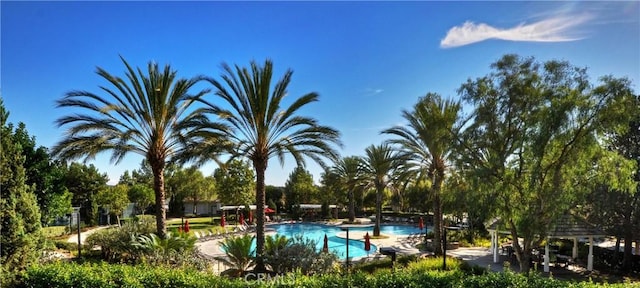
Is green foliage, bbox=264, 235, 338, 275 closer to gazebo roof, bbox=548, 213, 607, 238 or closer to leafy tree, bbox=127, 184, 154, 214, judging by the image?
gazebo roof, bbox=548, 213, 607, 238

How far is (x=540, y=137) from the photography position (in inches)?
466

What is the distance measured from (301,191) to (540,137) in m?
36.9

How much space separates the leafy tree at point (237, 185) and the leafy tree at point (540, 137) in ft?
92.5

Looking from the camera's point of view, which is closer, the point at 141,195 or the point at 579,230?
the point at 579,230

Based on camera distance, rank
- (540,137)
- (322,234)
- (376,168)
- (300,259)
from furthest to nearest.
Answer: (322,234) → (376,168) → (300,259) → (540,137)

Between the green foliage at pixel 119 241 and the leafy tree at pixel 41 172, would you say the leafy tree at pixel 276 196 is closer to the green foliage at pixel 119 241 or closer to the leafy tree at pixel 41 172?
the leafy tree at pixel 41 172

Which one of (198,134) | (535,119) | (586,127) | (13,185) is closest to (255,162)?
(198,134)

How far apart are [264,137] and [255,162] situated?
109 cm

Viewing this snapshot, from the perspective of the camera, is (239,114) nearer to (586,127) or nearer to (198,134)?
(198,134)

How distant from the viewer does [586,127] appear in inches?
472

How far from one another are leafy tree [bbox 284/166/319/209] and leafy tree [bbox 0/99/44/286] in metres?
36.1

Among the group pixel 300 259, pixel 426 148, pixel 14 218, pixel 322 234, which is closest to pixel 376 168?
pixel 322 234

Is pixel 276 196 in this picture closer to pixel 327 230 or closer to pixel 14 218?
pixel 327 230

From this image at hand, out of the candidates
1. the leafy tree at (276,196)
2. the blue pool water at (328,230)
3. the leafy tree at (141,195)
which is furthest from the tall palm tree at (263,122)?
the leafy tree at (276,196)
